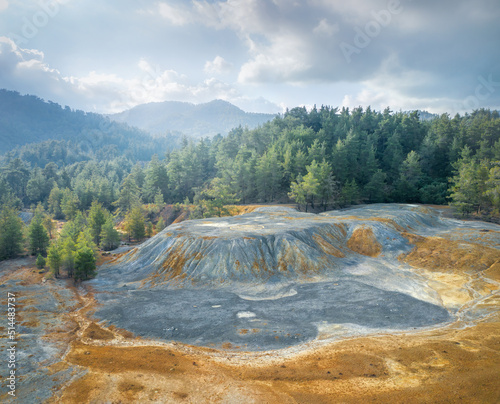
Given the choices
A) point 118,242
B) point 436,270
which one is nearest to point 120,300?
point 118,242

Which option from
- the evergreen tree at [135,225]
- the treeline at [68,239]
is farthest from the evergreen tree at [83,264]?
the evergreen tree at [135,225]

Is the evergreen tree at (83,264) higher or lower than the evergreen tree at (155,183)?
lower

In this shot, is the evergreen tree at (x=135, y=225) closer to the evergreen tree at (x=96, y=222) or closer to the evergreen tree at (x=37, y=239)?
the evergreen tree at (x=96, y=222)

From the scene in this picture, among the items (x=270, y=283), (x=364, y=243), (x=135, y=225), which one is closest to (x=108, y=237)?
(x=135, y=225)

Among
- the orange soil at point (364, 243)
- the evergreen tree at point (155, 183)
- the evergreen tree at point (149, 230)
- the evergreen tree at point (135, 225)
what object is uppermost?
the evergreen tree at point (155, 183)

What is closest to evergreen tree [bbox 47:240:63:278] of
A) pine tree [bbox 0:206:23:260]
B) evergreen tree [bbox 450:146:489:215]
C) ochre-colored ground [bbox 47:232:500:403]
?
ochre-colored ground [bbox 47:232:500:403]

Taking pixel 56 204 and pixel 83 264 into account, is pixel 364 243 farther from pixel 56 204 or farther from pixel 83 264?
pixel 56 204
